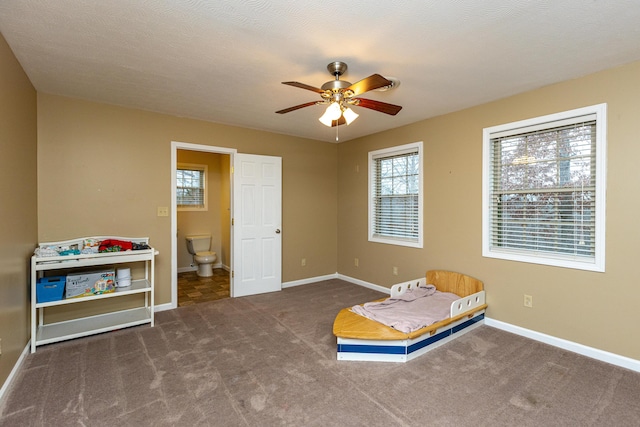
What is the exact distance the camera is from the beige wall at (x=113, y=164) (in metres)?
3.18

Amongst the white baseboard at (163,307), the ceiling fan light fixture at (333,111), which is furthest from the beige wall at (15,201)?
the ceiling fan light fixture at (333,111)

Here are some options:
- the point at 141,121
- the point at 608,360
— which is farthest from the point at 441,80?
the point at 141,121

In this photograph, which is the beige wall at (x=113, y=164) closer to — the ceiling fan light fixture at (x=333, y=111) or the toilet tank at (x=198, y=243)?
the toilet tank at (x=198, y=243)

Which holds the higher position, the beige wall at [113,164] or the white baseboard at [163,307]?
the beige wall at [113,164]

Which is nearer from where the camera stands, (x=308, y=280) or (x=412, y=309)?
(x=412, y=309)

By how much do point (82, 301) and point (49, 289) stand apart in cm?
42

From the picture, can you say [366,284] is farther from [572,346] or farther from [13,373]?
[13,373]

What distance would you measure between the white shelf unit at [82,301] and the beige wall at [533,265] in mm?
3145

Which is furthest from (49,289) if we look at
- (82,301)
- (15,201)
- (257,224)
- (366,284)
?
(366,284)

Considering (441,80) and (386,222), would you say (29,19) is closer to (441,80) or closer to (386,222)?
(441,80)

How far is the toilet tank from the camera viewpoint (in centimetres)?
571

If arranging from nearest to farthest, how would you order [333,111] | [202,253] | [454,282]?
[333,111]
[454,282]
[202,253]

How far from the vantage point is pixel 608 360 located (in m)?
2.55

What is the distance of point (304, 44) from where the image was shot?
218cm
